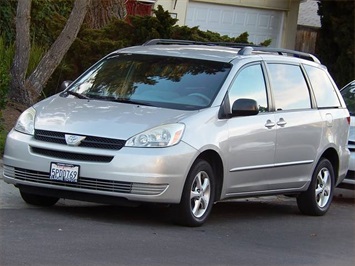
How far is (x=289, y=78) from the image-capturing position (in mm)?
10242

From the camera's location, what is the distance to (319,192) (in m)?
10.5

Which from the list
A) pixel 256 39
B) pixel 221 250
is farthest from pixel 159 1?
pixel 221 250

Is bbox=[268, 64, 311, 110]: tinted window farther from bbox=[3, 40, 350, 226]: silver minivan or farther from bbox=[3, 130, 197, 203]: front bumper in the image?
bbox=[3, 130, 197, 203]: front bumper

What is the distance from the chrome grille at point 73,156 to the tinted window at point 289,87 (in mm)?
2466

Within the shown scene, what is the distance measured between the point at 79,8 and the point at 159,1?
6966 mm

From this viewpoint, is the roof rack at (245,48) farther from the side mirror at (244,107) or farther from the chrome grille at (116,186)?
the chrome grille at (116,186)

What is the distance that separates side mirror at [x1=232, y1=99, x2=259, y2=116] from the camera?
8914 mm

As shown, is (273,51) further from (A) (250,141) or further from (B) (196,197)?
(B) (196,197)

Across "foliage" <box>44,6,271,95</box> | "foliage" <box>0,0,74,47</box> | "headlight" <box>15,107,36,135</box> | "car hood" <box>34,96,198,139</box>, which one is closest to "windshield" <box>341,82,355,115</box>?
"foliage" <box>44,6,271,95</box>

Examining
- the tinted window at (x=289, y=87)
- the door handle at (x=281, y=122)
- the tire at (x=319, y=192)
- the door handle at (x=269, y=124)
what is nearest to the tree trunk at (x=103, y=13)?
the tinted window at (x=289, y=87)

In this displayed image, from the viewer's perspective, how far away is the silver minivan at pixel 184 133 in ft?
26.6

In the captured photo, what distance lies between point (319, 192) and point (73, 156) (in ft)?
11.6

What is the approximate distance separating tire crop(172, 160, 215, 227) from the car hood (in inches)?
21.0

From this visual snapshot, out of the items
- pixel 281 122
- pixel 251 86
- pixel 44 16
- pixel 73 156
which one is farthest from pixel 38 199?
pixel 44 16
